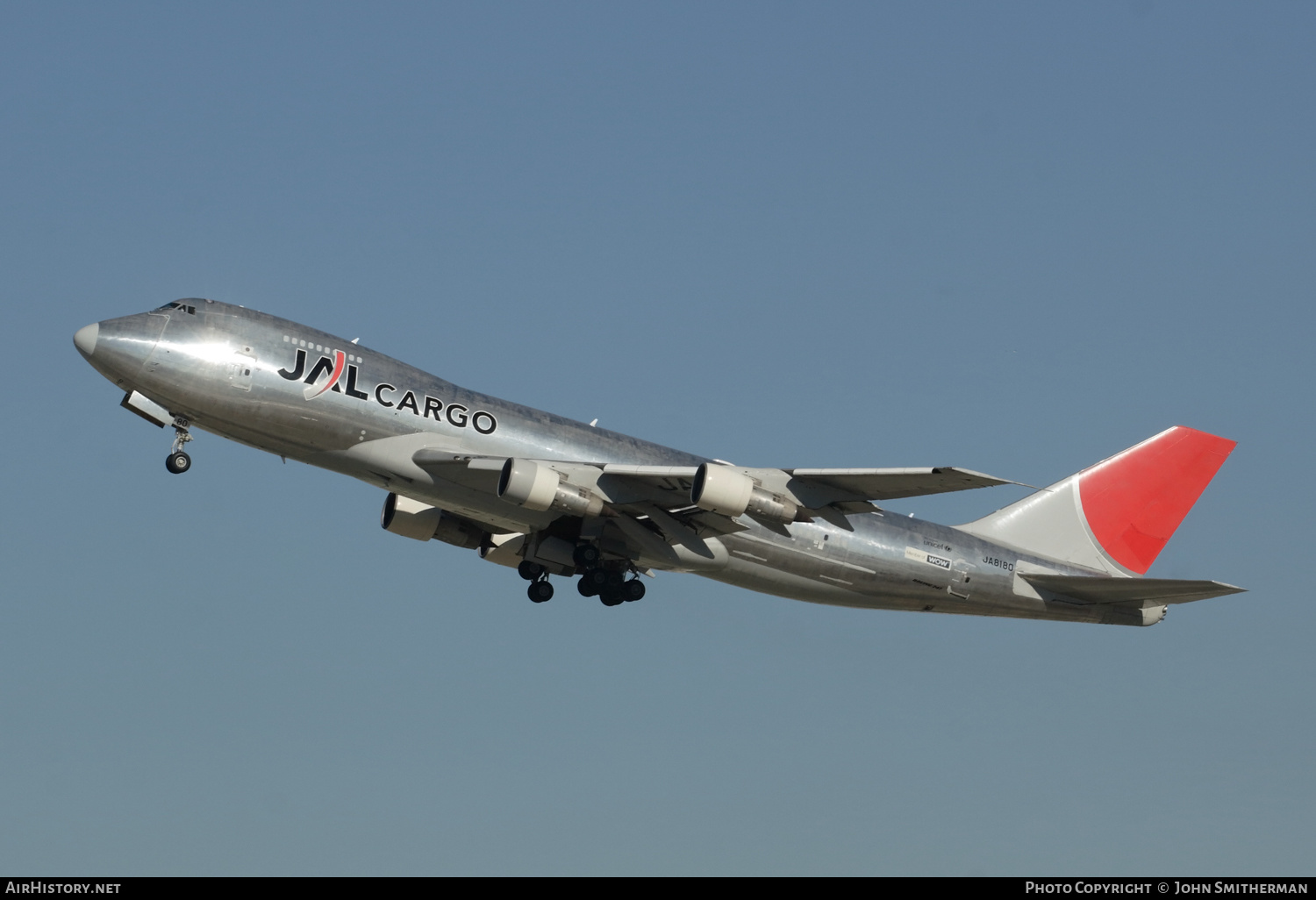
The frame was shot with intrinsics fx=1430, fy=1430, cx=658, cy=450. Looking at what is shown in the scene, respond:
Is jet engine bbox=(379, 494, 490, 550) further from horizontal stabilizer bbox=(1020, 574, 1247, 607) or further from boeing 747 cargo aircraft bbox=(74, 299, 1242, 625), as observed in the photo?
horizontal stabilizer bbox=(1020, 574, 1247, 607)

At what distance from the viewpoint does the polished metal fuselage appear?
3347 cm

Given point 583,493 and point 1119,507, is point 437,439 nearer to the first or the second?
point 583,493

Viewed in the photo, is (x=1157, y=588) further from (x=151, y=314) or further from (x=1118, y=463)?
(x=151, y=314)

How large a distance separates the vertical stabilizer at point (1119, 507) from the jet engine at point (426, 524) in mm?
14611

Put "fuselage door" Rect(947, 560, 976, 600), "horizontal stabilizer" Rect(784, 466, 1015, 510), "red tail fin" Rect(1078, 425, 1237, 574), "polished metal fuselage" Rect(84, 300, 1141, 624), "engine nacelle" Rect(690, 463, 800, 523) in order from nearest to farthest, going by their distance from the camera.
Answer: "horizontal stabilizer" Rect(784, 466, 1015, 510) → "polished metal fuselage" Rect(84, 300, 1141, 624) → "engine nacelle" Rect(690, 463, 800, 523) → "fuselage door" Rect(947, 560, 976, 600) → "red tail fin" Rect(1078, 425, 1237, 574)

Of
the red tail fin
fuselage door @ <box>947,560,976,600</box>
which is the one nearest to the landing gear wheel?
fuselage door @ <box>947,560,976,600</box>

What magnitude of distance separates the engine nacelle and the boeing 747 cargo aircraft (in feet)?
0.15

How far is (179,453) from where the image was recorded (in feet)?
113

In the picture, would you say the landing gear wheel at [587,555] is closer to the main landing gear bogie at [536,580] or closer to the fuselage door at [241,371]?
the main landing gear bogie at [536,580]

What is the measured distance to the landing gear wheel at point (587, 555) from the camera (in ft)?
125

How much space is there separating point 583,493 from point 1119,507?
61.4 feet

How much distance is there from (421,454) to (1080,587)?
19121 millimetres

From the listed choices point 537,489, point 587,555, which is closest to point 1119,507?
point 587,555

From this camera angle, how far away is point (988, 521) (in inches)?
1704
